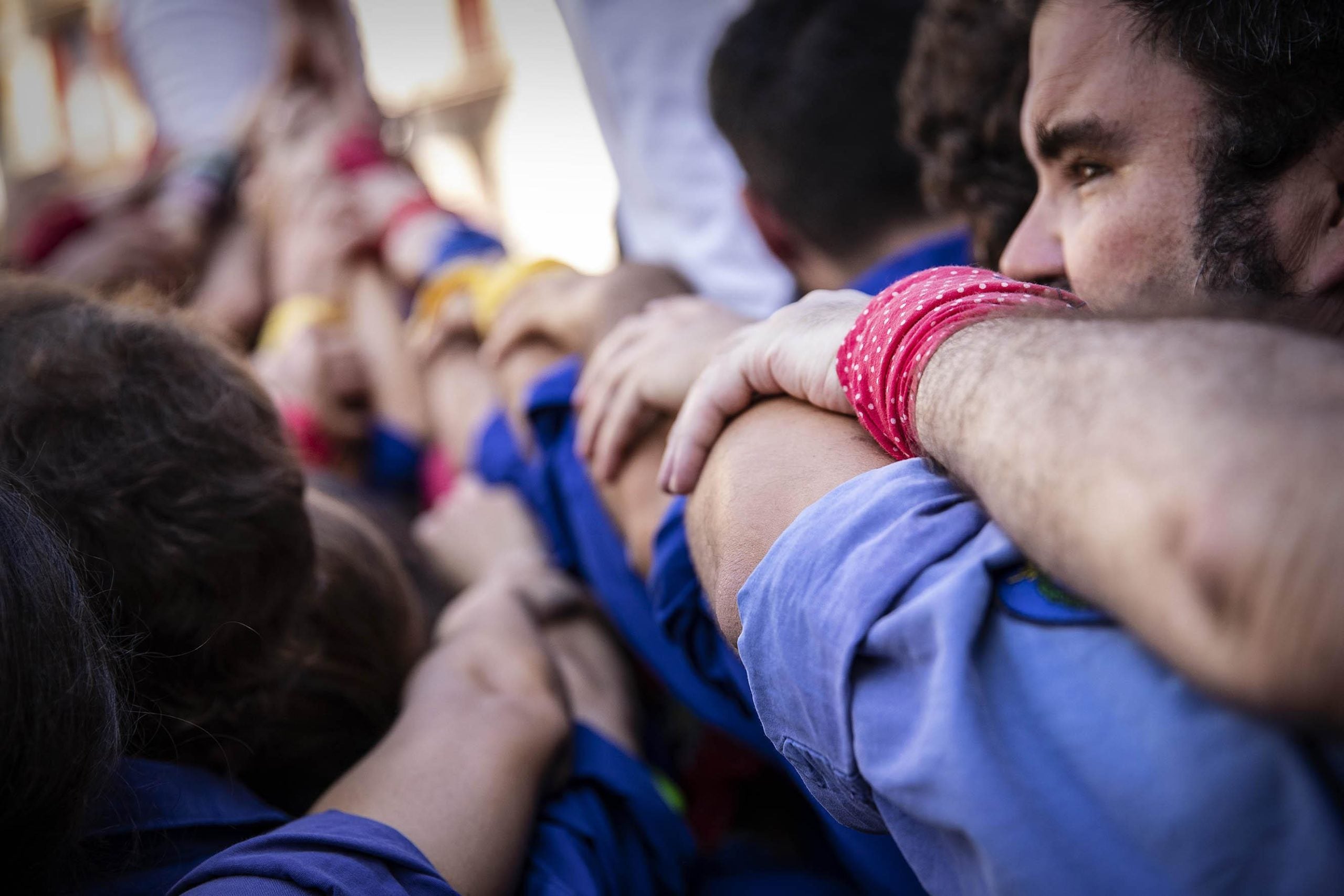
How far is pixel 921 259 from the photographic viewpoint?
3.71 ft

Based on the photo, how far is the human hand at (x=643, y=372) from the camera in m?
0.88

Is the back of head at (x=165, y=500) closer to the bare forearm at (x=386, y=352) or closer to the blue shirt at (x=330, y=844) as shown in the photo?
the blue shirt at (x=330, y=844)

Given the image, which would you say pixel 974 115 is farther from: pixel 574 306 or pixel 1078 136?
pixel 574 306

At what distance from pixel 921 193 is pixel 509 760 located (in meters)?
0.96

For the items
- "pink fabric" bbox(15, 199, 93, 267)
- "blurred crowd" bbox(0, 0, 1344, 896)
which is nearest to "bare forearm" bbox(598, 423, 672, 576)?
"blurred crowd" bbox(0, 0, 1344, 896)

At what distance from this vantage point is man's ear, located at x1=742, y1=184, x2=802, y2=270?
138cm

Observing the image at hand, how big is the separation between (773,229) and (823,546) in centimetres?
100

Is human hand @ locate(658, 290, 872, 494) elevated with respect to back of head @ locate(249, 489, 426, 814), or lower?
elevated

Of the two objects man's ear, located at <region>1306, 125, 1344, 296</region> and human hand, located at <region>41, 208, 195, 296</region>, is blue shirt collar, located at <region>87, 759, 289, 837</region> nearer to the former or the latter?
man's ear, located at <region>1306, 125, 1344, 296</region>

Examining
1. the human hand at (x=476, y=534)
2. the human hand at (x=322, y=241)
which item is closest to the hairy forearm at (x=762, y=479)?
the human hand at (x=476, y=534)

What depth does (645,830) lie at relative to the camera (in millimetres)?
876

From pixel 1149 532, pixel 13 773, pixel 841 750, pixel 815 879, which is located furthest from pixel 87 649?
pixel 815 879

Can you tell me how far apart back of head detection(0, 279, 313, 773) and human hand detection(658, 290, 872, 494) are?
0.37m

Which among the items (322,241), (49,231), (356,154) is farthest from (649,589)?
(49,231)
